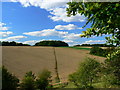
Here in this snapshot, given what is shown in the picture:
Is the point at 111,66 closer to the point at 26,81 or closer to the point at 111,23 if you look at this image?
the point at 26,81

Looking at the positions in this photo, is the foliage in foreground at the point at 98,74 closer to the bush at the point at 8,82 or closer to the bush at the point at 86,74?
the bush at the point at 86,74

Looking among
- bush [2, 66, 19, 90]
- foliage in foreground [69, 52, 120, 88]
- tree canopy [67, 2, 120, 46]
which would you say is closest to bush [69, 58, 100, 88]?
foliage in foreground [69, 52, 120, 88]

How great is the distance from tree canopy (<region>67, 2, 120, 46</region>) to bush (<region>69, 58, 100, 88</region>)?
10707mm

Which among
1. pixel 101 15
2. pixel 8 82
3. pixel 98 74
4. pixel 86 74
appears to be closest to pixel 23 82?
pixel 8 82

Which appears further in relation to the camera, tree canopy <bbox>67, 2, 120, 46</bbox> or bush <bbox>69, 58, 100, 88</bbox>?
bush <bbox>69, 58, 100, 88</bbox>

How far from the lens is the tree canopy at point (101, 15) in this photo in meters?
3.75

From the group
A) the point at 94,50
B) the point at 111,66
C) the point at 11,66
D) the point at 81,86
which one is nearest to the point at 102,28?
the point at 81,86

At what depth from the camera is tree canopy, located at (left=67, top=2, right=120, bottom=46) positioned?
375cm

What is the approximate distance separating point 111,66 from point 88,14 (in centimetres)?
1273

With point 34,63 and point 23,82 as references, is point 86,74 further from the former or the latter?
point 34,63

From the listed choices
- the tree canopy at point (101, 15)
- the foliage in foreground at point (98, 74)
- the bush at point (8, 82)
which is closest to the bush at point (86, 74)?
the foliage in foreground at point (98, 74)

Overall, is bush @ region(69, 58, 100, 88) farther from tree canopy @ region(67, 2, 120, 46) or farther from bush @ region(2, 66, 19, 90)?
tree canopy @ region(67, 2, 120, 46)

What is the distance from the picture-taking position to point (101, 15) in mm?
3928

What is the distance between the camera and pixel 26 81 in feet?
52.7
